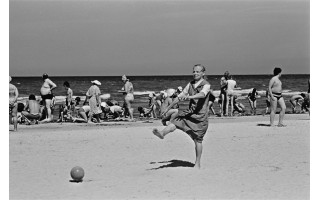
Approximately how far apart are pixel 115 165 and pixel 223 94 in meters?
12.2

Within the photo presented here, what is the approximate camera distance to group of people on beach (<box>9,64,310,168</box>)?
30.3ft

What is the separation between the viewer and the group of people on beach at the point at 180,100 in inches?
364

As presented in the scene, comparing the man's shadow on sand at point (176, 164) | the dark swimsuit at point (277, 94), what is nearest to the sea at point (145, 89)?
the dark swimsuit at point (277, 94)

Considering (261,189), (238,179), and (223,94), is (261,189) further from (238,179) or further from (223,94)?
(223,94)

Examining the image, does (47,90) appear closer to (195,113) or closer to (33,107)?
(33,107)

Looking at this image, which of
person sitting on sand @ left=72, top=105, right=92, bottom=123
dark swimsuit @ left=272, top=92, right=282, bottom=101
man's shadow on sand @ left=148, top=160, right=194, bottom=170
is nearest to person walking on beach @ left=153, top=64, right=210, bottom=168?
man's shadow on sand @ left=148, top=160, right=194, bottom=170

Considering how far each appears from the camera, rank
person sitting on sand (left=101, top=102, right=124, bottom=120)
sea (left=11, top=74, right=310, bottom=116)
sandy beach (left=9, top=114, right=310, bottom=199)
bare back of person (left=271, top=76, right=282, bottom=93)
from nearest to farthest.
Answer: sandy beach (left=9, top=114, right=310, bottom=199)
bare back of person (left=271, top=76, right=282, bottom=93)
person sitting on sand (left=101, top=102, right=124, bottom=120)
sea (left=11, top=74, right=310, bottom=116)

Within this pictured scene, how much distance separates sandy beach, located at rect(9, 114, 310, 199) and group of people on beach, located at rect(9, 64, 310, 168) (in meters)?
0.72

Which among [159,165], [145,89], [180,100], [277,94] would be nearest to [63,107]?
[277,94]

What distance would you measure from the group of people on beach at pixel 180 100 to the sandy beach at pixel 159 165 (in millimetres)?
723

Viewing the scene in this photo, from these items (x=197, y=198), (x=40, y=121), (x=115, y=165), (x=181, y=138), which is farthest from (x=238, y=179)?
(x=40, y=121)

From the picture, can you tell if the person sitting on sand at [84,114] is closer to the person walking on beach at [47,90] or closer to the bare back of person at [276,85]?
the person walking on beach at [47,90]

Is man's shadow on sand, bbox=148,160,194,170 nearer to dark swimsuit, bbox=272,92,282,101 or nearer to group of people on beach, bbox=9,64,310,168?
group of people on beach, bbox=9,64,310,168

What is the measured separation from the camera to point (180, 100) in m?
9.11
